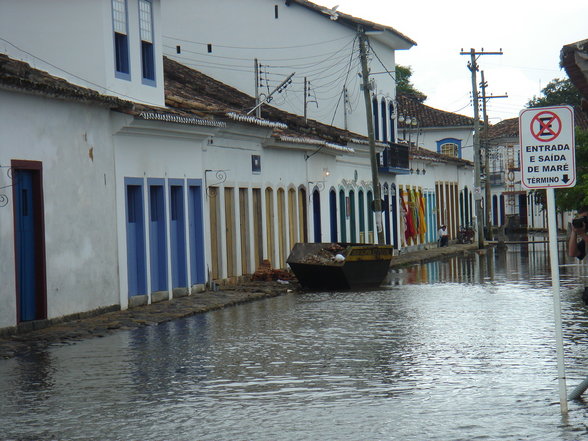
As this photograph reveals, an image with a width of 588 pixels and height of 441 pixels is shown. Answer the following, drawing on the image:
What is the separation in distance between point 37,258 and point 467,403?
32.1 feet

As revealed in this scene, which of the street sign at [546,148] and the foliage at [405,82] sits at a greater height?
the foliage at [405,82]

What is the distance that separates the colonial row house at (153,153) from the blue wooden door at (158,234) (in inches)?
1.5

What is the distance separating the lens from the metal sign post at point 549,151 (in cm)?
963

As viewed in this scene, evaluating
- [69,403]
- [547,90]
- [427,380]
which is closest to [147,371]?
[69,403]

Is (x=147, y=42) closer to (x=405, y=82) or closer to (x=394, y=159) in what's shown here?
(x=394, y=159)

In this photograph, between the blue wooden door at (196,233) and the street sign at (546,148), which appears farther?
the blue wooden door at (196,233)

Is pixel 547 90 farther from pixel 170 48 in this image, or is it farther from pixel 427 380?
pixel 427 380

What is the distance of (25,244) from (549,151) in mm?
10039

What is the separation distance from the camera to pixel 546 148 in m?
9.74

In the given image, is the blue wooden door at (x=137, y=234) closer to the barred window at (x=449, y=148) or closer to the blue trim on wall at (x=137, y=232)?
the blue trim on wall at (x=137, y=232)

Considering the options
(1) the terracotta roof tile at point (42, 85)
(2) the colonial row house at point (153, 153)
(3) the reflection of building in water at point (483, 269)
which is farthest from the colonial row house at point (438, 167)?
(1) the terracotta roof tile at point (42, 85)

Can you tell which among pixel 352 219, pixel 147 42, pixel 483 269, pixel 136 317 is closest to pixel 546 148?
pixel 136 317

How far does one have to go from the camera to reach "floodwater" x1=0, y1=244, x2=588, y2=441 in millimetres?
8906

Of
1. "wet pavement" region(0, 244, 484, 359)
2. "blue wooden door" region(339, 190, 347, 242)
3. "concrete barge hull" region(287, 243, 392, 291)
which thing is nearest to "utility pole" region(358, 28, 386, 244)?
"blue wooden door" region(339, 190, 347, 242)
